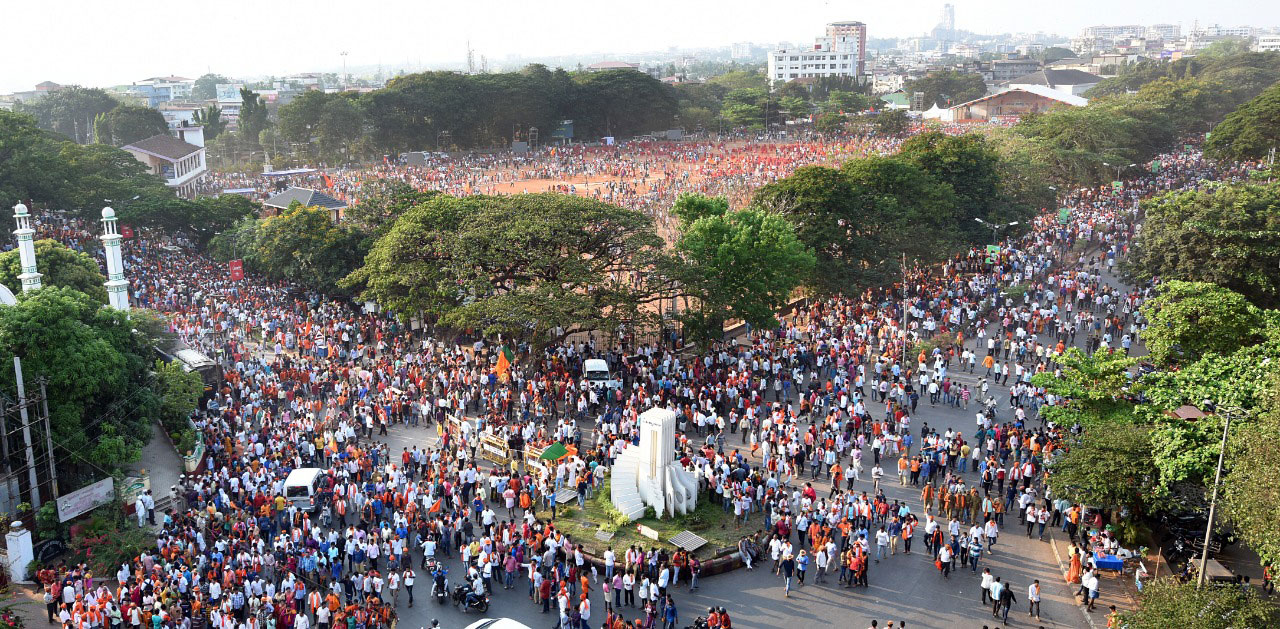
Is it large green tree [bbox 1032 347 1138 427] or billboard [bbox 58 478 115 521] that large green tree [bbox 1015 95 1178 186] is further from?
billboard [bbox 58 478 115 521]

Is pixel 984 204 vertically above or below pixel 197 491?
above

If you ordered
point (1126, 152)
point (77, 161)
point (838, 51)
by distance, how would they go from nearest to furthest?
point (77, 161) → point (1126, 152) → point (838, 51)

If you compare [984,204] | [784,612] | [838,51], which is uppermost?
[838,51]

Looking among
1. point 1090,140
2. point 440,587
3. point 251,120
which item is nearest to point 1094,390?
point 440,587

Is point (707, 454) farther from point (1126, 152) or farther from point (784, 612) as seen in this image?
point (1126, 152)

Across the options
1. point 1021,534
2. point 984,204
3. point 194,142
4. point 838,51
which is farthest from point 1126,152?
point 838,51

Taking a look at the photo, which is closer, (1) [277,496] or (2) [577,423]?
(1) [277,496]
